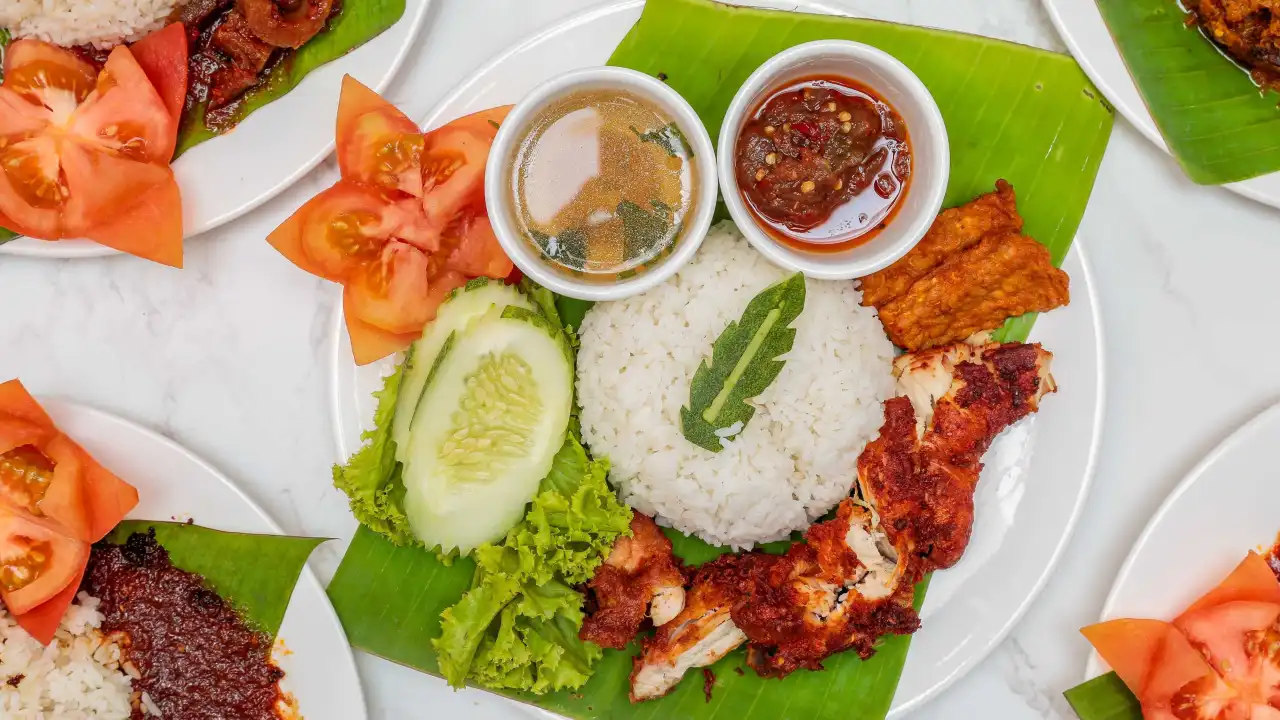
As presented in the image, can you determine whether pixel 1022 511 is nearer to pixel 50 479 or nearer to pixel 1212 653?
pixel 1212 653

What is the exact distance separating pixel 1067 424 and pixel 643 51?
Result: 1.82 metres

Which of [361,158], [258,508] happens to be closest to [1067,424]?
[361,158]

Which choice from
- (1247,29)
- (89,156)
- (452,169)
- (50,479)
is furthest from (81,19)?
(1247,29)

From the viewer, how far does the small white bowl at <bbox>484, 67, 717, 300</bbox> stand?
2.42 m

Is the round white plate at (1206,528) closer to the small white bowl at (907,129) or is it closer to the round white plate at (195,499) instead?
the small white bowl at (907,129)

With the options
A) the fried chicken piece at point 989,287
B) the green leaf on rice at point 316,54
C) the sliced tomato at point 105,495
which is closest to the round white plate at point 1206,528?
the fried chicken piece at point 989,287

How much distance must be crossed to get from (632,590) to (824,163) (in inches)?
55.8

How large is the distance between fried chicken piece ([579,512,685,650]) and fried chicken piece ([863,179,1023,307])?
112 centimetres

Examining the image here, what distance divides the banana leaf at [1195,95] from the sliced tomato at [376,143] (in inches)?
89.5

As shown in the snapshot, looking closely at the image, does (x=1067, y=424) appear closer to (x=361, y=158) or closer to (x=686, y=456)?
(x=686, y=456)

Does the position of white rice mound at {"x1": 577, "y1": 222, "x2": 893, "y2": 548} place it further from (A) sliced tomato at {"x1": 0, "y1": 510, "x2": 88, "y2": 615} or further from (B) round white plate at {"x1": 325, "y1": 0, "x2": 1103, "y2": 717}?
(A) sliced tomato at {"x1": 0, "y1": 510, "x2": 88, "y2": 615}

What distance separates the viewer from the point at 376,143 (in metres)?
2.66

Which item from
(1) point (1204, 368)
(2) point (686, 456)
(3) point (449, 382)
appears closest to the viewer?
(3) point (449, 382)

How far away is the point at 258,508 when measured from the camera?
9.22 feet
